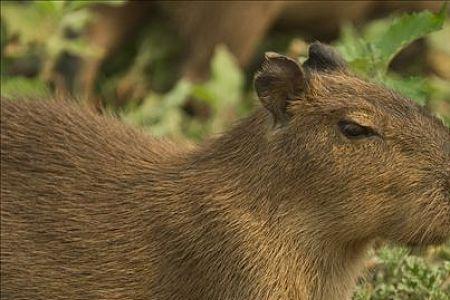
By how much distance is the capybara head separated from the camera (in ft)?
12.8

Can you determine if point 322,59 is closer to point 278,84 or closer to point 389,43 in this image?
point 278,84

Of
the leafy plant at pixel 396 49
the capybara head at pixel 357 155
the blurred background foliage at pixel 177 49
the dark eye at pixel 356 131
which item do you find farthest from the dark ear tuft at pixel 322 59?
the blurred background foliage at pixel 177 49

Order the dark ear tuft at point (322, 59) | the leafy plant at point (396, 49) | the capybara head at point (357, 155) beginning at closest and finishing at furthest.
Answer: the capybara head at point (357, 155) → the dark ear tuft at point (322, 59) → the leafy plant at point (396, 49)

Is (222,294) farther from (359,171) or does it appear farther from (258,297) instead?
(359,171)

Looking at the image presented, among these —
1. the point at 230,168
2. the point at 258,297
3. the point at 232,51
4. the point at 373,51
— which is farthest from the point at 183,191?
the point at 232,51

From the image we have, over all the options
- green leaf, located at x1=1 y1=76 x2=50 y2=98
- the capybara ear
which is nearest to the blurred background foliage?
green leaf, located at x1=1 y1=76 x2=50 y2=98

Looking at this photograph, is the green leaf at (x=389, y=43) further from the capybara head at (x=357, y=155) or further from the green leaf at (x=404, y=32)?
the capybara head at (x=357, y=155)

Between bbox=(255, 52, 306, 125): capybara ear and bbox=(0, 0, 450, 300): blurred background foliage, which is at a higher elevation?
bbox=(255, 52, 306, 125): capybara ear

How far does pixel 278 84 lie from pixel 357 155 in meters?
0.33

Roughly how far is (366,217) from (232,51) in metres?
4.28

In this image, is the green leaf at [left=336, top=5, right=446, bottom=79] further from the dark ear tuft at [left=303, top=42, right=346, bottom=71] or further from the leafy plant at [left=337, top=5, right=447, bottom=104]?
the dark ear tuft at [left=303, top=42, right=346, bottom=71]

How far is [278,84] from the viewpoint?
158 inches

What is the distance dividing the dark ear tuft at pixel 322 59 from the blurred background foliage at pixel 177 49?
176cm

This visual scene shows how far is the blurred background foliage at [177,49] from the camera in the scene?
22.0 feet
